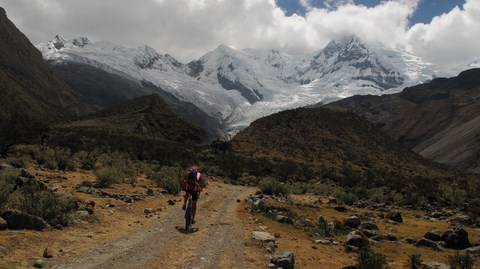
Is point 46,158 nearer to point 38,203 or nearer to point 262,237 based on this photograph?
point 38,203

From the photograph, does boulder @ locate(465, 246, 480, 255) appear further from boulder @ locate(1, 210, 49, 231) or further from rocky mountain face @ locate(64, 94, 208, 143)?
rocky mountain face @ locate(64, 94, 208, 143)

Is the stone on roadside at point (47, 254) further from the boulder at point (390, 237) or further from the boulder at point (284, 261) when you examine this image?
the boulder at point (390, 237)

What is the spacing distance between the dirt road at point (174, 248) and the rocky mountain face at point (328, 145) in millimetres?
52596

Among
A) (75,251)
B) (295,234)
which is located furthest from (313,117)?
(75,251)

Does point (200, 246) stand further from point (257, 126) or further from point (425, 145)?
point (425, 145)

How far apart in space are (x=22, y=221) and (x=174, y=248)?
4.69m

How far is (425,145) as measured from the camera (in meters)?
182

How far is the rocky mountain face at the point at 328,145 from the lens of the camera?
3110 inches

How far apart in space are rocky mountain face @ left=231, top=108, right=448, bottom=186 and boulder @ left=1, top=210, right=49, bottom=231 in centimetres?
5757

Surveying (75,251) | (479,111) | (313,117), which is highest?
(479,111)

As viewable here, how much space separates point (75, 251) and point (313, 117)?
8881 centimetres

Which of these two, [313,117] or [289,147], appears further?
[313,117]

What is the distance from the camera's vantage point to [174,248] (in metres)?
14.2

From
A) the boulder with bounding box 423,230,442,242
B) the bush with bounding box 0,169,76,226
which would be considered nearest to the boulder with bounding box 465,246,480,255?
the boulder with bounding box 423,230,442,242
